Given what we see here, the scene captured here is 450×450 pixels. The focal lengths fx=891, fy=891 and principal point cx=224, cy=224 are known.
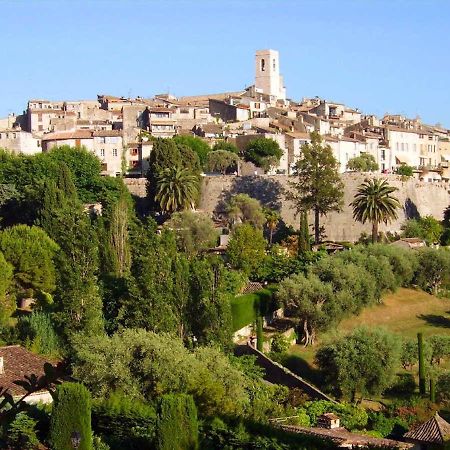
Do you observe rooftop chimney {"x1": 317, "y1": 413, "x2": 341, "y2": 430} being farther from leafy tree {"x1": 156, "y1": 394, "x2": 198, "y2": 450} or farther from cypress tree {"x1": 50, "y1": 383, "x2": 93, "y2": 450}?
cypress tree {"x1": 50, "y1": 383, "x2": 93, "y2": 450}

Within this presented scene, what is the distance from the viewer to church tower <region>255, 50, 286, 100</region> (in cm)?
12344

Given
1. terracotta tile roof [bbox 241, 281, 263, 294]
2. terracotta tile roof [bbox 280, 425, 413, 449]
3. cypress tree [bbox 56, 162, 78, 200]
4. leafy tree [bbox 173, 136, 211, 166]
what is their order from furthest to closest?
leafy tree [bbox 173, 136, 211, 166] → cypress tree [bbox 56, 162, 78, 200] → terracotta tile roof [bbox 241, 281, 263, 294] → terracotta tile roof [bbox 280, 425, 413, 449]

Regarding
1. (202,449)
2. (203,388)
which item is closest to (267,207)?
(203,388)

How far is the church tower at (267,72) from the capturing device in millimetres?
123438

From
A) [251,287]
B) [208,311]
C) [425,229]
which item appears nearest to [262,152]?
[425,229]

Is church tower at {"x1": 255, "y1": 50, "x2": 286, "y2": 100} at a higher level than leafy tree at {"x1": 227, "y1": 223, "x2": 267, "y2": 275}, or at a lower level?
higher

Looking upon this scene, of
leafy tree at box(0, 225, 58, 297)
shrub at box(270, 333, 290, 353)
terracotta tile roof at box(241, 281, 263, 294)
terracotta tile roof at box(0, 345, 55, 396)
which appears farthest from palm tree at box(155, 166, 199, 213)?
terracotta tile roof at box(0, 345, 55, 396)

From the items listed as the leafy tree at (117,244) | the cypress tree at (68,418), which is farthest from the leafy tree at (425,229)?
the cypress tree at (68,418)

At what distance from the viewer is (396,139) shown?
90688mm

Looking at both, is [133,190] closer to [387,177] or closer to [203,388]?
[387,177]

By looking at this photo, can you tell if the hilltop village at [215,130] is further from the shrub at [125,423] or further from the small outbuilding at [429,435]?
the shrub at [125,423]

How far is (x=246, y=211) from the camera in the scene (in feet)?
198

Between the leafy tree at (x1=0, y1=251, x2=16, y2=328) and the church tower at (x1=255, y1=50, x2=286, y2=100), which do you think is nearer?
the leafy tree at (x1=0, y1=251, x2=16, y2=328)

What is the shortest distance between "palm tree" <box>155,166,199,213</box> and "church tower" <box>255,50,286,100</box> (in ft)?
214
